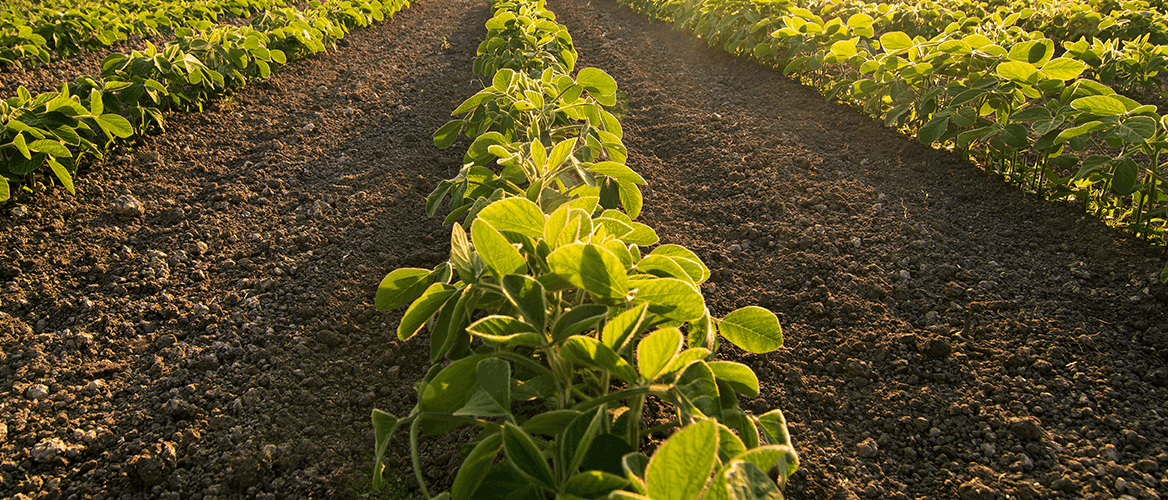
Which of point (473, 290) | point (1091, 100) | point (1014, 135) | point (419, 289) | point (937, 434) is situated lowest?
point (937, 434)

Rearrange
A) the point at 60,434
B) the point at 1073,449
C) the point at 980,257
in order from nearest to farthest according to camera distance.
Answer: the point at 1073,449 → the point at 60,434 → the point at 980,257

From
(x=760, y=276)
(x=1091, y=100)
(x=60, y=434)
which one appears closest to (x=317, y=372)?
(x=60, y=434)

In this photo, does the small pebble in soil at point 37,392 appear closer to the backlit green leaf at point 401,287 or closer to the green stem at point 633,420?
the backlit green leaf at point 401,287

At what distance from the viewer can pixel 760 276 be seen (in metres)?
2.23

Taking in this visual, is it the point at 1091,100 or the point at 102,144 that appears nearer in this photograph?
the point at 1091,100

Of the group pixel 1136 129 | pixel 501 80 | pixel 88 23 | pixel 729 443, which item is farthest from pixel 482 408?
pixel 88 23

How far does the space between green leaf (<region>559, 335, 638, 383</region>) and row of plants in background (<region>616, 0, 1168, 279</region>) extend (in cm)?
198

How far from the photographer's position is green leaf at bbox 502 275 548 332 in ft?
3.10

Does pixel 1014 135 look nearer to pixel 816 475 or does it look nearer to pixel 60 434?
pixel 816 475

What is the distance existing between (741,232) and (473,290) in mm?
1719

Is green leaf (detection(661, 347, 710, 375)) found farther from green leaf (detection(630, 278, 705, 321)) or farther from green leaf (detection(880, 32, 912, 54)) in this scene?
green leaf (detection(880, 32, 912, 54))

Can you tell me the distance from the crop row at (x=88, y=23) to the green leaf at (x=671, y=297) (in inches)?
230

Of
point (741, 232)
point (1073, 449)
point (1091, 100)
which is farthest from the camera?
point (741, 232)

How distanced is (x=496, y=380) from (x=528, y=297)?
6.3 inches
